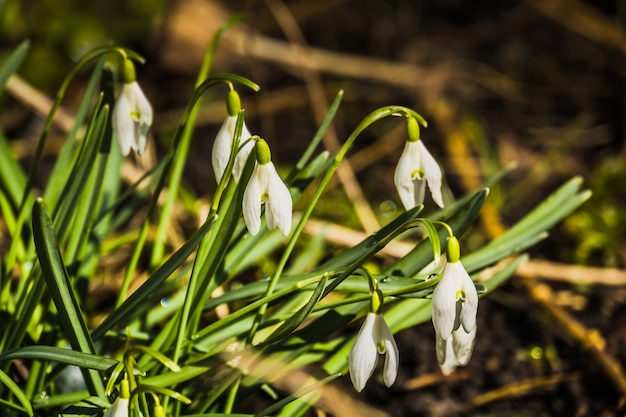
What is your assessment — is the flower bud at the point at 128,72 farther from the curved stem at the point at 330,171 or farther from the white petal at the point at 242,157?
the curved stem at the point at 330,171

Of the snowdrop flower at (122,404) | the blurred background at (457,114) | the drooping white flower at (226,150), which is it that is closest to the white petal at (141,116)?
the drooping white flower at (226,150)

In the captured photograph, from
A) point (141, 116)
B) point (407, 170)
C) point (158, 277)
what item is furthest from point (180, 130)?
point (407, 170)

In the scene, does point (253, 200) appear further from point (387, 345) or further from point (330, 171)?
point (387, 345)

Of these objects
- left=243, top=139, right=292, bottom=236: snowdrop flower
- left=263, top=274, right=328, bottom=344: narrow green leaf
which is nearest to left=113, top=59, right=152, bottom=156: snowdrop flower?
left=243, top=139, right=292, bottom=236: snowdrop flower

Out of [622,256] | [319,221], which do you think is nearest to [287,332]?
[319,221]

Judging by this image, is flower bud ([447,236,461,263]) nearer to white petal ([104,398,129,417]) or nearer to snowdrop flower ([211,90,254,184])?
snowdrop flower ([211,90,254,184])

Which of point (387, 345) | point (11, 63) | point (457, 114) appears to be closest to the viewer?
point (387, 345)
